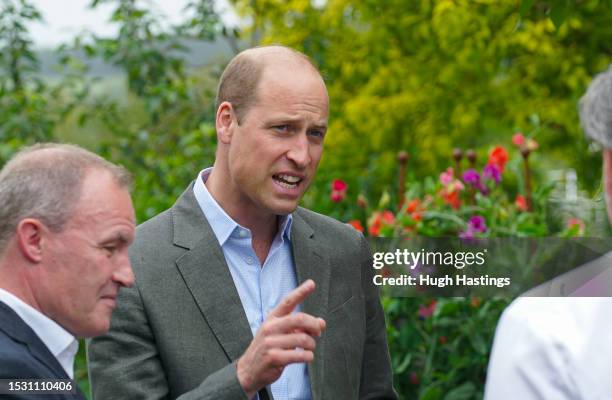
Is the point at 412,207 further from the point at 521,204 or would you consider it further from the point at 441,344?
the point at 441,344

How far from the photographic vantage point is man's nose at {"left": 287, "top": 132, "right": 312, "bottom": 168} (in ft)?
8.45

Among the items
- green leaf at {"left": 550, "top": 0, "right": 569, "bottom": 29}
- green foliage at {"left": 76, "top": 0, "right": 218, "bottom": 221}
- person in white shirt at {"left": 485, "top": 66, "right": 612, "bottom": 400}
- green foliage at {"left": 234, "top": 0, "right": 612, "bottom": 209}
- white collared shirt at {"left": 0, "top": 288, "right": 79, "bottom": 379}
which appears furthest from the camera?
green foliage at {"left": 234, "top": 0, "right": 612, "bottom": 209}

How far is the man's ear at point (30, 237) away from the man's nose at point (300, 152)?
0.85 metres

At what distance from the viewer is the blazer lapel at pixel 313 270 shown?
2.64 meters

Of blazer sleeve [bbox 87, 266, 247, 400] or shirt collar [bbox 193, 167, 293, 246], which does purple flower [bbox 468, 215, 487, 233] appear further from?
blazer sleeve [bbox 87, 266, 247, 400]

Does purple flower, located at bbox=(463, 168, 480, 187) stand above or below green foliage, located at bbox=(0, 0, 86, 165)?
below

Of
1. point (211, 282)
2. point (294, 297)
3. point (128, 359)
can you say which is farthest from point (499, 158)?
point (294, 297)

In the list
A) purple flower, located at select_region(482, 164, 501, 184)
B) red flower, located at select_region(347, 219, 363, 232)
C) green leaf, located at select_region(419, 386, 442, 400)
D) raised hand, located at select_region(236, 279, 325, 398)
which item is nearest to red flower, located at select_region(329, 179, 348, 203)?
red flower, located at select_region(347, 219, 363, 232)

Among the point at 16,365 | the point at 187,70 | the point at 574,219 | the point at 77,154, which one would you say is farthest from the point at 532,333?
the point at 187,70

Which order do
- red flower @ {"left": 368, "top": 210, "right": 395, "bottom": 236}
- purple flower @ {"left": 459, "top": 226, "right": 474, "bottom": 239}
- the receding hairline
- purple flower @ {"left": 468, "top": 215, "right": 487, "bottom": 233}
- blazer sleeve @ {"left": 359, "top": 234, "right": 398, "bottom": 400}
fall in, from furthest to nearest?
red flower @ {"left": 368, "top": 210, "right": 395, "bottom": 236}, purple flower @ {"left": 468, "top": 215, "right": 487, "bottom": 233}, purple flower @ {"left": 459, "top": 226, "right": 474, "bottom": 239}, blazer sleeve @ {"left": 359, "top": 234, "right": 398, "bottom": 400}, the receding hairline

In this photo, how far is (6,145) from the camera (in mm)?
5496

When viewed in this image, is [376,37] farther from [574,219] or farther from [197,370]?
[197,370]

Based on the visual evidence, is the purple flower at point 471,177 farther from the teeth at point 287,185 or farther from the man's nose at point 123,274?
the man's nose at point 123,274

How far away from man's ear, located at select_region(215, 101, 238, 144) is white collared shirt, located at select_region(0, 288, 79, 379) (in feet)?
2.88
